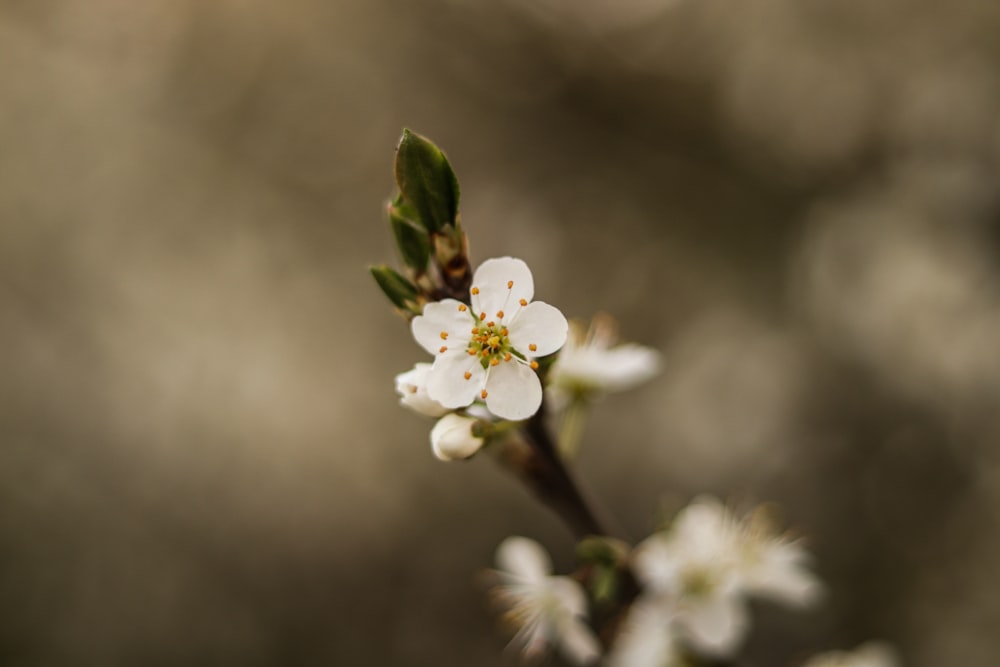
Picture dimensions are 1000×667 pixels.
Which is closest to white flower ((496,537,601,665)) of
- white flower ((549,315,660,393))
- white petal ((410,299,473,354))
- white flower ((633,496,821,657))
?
white flower ((633,496,821,657))

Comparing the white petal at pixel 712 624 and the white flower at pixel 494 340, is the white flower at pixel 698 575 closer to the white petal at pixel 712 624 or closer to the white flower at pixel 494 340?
the white petal at pixel 712 624

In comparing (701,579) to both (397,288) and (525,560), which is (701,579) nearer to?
(525,560)

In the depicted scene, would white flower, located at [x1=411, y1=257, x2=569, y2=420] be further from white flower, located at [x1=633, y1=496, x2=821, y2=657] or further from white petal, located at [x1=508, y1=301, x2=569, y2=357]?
white flower, located at [x1=633, y1=496, x2=821, y2=657]

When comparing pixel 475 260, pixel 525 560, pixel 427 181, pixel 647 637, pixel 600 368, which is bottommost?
pixel 647 637

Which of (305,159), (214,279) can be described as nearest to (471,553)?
(214,279)

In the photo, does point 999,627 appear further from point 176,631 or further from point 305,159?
point 305,159

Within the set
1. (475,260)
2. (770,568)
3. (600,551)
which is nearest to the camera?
(600,551)

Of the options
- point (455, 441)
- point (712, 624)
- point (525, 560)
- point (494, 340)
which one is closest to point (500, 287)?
point (494, 340)
